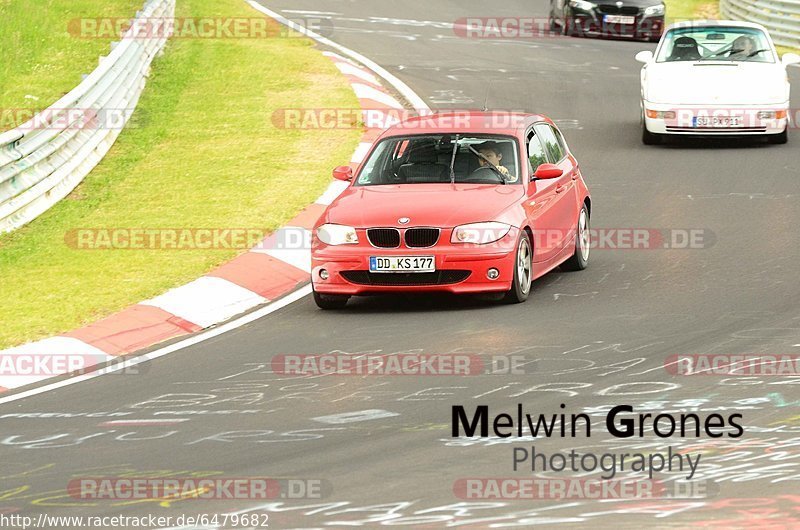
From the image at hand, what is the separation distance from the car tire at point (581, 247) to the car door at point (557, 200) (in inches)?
5.2

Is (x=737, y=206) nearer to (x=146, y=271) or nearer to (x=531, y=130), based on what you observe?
(x=531, y=130)

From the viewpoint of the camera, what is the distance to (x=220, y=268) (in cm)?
1328

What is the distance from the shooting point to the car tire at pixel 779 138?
62.2 ft

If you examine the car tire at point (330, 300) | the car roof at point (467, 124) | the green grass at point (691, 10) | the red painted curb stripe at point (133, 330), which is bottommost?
the red painted curb stripe at point (133, 330)

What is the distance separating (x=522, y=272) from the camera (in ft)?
39.1

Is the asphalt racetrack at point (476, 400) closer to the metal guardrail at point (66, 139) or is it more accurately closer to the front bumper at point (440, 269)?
the front bumper at point (440, 269)

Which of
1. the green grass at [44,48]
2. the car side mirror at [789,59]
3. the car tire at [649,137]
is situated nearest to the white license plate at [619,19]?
the green grass at [44,48]

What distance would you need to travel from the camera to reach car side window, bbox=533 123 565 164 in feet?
43.8

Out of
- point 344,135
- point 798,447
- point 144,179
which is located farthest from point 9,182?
point 798,447

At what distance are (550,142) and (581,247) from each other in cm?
100

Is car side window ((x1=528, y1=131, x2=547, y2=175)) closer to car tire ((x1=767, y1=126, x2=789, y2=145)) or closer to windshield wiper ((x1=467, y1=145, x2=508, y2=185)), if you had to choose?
windshield wiper ((x1=467, y1=145, x2=508, y2=185))

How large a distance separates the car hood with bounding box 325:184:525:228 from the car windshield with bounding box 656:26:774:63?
7949 mm

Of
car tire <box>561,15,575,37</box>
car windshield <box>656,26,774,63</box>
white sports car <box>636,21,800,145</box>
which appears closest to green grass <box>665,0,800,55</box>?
car tire <box>561,15,575,37</box>

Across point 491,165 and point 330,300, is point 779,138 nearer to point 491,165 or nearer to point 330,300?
point 491,165
